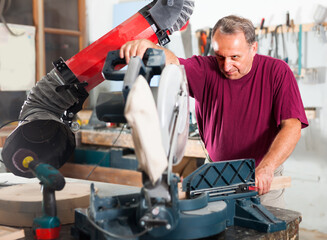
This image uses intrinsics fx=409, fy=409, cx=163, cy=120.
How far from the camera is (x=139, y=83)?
2.88 feet

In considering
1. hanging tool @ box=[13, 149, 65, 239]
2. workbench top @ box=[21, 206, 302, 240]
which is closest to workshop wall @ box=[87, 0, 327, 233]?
workbench top @ box=[21, 206, 302, 240]

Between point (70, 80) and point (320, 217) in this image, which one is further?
point (320, 217)

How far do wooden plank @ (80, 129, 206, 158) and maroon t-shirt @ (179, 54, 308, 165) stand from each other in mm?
1073

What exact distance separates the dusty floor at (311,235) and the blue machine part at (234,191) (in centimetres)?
228

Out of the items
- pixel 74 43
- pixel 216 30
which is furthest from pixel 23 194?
pixel 74 43

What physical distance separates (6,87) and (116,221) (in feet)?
10.5

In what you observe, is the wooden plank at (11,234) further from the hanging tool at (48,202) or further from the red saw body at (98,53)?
the red saw body at (98,53)

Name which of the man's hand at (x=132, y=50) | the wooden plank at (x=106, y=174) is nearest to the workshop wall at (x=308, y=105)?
the wooden plank at (x=106, y=174)

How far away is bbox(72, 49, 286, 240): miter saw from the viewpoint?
2.84 feet

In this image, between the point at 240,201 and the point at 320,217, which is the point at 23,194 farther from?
the point at 320,217

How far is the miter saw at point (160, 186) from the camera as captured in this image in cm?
87

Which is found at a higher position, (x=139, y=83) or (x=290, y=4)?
(x=290, y=4)

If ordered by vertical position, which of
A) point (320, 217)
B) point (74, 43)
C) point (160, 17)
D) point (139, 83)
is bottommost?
point (320, 217)

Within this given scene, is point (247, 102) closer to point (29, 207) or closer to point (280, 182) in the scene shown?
point (280, 182)
